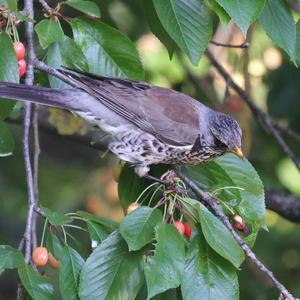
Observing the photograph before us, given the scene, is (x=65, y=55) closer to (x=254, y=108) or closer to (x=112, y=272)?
(x=112, y=272)

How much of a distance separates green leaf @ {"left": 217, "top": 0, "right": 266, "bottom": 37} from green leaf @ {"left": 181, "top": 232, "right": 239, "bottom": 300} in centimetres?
107

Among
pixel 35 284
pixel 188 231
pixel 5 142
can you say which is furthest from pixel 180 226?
pixel 5 142

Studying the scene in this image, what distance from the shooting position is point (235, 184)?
14.6 feet

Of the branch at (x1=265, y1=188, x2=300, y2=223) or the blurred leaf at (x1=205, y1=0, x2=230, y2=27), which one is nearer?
the blurred leaf at (x1=205, y1=0, x2=230, y2=27)

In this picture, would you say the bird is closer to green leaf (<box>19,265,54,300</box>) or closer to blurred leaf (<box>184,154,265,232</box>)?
blurred leaf (<box>184,154,265,232</box>)

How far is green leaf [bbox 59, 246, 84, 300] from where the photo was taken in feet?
12.0

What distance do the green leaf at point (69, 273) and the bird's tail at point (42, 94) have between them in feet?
3.05

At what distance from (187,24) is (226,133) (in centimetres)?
88

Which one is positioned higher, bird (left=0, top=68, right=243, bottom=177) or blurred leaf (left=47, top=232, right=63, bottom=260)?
bird (left=0, top=68, right=243, bottom=177)

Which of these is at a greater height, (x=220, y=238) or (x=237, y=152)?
(x=220, y=238)

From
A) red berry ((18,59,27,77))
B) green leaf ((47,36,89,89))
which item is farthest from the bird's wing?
red berry ((18,59,27,77))

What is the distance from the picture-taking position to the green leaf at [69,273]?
3643mm

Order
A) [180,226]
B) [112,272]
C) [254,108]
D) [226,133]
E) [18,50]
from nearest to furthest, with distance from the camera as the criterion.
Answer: [112,272], [180,226], [18,50], [226,133], [254,108]

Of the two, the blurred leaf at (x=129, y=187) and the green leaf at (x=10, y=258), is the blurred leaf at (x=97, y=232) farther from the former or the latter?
the blurred leaf at (x=129, y=187)
